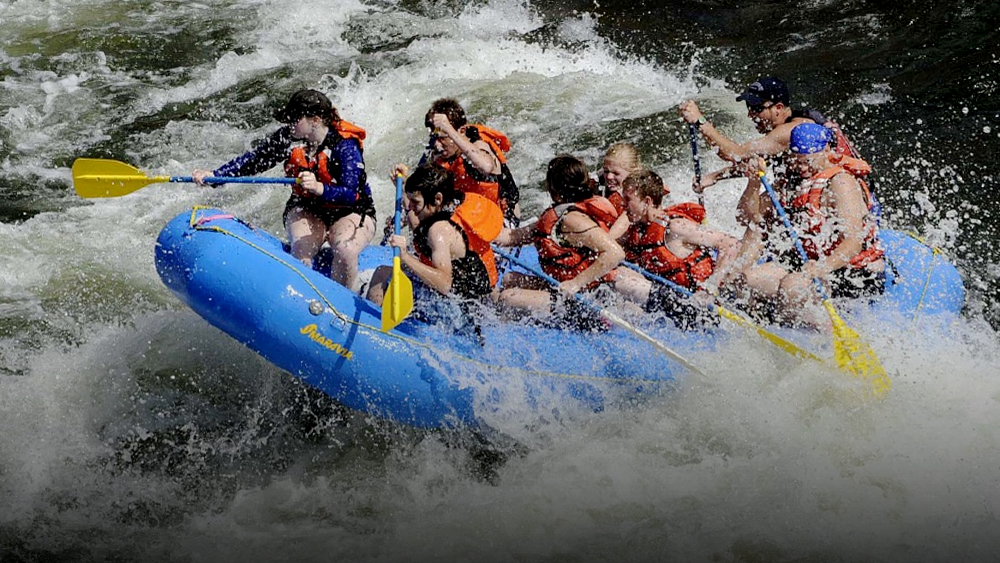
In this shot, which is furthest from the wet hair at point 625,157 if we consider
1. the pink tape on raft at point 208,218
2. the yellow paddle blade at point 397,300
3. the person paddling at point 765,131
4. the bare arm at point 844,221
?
the pink tape on raft at point 208,218

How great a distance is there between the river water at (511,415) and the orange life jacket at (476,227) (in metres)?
0.79

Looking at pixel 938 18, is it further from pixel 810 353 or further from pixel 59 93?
pixel 59 93

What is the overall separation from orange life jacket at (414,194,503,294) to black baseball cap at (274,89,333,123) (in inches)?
33.1

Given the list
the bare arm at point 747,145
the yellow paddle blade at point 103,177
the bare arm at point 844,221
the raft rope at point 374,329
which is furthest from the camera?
the yellow paddle blade at point 103,177

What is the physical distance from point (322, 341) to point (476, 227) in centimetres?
88

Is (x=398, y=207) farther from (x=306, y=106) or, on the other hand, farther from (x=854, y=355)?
(x=854, y=355)

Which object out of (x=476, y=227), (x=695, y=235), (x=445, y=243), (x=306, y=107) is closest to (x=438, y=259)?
(x=445, y=243)

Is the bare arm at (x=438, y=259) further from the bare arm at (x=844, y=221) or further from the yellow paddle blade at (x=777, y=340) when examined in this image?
the bare arm at (x=844, y=221)

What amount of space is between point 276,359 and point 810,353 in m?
2.51

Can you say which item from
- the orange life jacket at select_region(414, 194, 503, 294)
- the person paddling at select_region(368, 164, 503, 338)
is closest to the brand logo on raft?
the person paddling at select_region(368, 164, 503, 338)

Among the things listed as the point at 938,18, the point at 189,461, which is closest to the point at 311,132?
the point at 189,461

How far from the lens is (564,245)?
16.0ft

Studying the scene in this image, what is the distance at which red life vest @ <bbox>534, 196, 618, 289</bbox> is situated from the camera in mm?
4828

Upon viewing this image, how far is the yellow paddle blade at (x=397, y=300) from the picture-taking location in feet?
14.5
